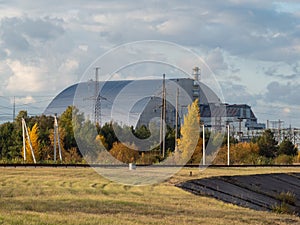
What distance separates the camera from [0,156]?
95.4m

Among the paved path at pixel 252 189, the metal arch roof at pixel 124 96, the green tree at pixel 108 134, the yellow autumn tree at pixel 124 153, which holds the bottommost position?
the paved path at pixel 252 189

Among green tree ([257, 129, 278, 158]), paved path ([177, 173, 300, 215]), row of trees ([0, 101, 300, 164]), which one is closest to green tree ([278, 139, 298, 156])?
row of trees ([0, 101, 300, 164])

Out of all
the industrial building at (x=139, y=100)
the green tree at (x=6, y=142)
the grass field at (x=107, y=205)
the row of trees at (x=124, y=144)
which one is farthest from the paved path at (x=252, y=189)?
the green tree at (x=6, y=142)

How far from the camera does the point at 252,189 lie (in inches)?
1709

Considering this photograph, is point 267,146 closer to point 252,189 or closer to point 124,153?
point 124,153

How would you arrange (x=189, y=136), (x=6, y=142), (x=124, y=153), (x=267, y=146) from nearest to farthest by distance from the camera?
(x=124, y=153) < (x=189, y=136) < (x=6, y=142) < (x=267, y=146)

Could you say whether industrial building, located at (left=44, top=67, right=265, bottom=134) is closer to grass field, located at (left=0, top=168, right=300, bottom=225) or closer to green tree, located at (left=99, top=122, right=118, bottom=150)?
green tree, located at (left=99, top=122, right=118, bottom=150)

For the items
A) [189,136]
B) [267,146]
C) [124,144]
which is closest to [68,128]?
[189,136]

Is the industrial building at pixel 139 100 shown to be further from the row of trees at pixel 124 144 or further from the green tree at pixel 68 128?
the green tree at pixel 68 128

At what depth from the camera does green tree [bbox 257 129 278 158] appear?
10450 cm

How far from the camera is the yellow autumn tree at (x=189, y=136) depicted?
212 feet

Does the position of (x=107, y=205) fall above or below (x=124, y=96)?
below

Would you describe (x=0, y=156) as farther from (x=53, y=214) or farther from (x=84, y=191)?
(x=53, y=214)

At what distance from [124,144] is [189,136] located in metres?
13.6
